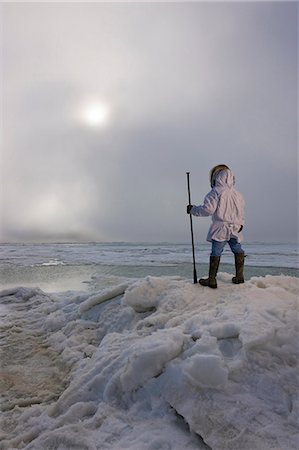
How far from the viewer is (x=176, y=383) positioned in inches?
112

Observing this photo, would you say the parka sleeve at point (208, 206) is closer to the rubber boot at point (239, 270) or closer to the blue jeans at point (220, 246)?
the blue jeans at point (220, 246)

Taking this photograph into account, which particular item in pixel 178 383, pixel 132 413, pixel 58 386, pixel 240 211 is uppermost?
pixel 240 211

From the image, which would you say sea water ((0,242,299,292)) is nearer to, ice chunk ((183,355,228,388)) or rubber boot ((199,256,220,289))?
rubber boot ((199,256,220,289))

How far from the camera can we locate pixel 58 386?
12.7 feet

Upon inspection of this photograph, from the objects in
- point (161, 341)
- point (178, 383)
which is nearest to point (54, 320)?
point (161, 341)

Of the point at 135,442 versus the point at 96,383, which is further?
the point at 96,383

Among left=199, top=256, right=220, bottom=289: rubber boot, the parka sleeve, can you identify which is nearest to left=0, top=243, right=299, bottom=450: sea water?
left=199, top=256, right=220, bottom=289: rubber boot

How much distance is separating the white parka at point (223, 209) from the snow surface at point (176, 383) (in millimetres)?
1106

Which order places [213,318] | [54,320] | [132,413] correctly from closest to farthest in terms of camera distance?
[132,413] < [213,318] < [54,320]

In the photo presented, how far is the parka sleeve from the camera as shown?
5383 mm

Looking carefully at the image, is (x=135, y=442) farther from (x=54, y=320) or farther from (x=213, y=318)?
(x=54, y=320)

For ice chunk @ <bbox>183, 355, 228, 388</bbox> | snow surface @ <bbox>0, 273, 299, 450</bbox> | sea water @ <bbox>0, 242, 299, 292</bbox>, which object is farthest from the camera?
sea water @ <bbox>0, 242, 299, 292</bbox>

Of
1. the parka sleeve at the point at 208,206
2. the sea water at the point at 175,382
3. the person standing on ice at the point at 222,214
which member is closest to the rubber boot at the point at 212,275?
the person standing on ice at the point at 222,214

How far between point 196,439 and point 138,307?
292 cm
